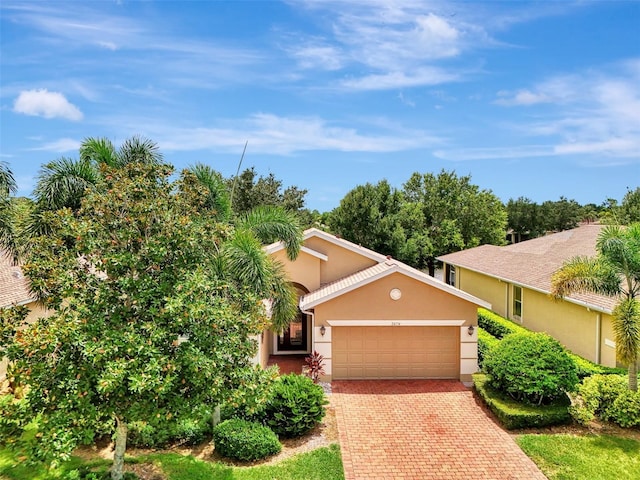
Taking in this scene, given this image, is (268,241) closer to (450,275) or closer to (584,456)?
(584,456)

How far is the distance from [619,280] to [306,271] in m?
12.0

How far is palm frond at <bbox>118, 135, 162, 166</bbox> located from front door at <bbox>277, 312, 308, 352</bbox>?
34.4 ft

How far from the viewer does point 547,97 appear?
63.0 feet

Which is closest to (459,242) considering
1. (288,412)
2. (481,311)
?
(481,311)

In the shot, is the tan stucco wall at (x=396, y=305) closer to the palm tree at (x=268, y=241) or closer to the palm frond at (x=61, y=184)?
the palm tree at (x=268, y=241)

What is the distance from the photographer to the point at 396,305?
52.6ft

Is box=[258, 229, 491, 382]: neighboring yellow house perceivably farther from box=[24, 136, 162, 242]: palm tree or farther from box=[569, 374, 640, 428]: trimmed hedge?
box=[24, 136, 162, 242]: palm tree

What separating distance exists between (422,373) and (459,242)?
1137 inches

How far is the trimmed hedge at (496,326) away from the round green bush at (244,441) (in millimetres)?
13558

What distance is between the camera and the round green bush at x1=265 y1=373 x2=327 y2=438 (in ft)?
38.8

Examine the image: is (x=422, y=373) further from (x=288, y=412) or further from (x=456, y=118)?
(x=456, y=118)

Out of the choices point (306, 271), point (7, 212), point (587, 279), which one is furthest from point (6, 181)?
point (587, 279)

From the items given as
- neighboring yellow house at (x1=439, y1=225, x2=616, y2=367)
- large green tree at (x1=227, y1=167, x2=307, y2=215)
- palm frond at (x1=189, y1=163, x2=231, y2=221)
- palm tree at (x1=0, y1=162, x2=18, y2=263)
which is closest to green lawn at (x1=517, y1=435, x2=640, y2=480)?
neighboring yellow house at (x1=439, y1=225, x2=616, y2=367)

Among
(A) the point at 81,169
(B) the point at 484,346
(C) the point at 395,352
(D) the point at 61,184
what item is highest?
(A) the point at 81,169
